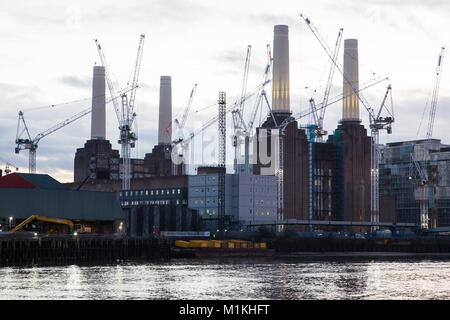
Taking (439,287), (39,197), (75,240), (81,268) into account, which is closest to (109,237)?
(75,240)

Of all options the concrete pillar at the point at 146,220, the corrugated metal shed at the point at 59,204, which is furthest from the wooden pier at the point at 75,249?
the concrete pillar at the point at 146,220

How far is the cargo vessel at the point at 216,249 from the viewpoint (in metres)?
142

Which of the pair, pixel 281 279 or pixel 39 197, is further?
pixel 39 197

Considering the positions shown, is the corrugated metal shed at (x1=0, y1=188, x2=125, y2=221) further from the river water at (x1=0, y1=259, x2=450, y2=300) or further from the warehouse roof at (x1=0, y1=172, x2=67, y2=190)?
the river water at (x1=0, y1=259, x2=450, y2=300)

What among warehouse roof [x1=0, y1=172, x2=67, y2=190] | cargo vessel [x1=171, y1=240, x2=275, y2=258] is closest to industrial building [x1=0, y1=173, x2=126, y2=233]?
warehouse roof [x1=0, y1=172, x2=67, y2=190]

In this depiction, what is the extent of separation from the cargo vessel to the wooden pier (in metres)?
4.06

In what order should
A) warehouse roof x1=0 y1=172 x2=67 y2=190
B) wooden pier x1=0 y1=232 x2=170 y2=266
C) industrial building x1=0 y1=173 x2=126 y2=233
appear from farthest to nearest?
warehouse roof x1=0 y1=172 x2=67 y2=190, industrial building x1=0 y1=173 x2=126 y2=233, wooden pier x1=0 y1=232 x2=170 y2=266

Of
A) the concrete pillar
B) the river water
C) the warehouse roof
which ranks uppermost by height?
the warehouse roof

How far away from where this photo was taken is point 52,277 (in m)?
86.1

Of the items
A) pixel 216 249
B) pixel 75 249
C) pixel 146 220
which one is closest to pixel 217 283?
pixel 75 249

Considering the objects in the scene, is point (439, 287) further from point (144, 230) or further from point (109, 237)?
point (144, 230)

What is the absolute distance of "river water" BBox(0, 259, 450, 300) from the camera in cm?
7012

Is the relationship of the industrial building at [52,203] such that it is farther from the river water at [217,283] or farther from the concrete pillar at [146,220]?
the river water at [217,283]
